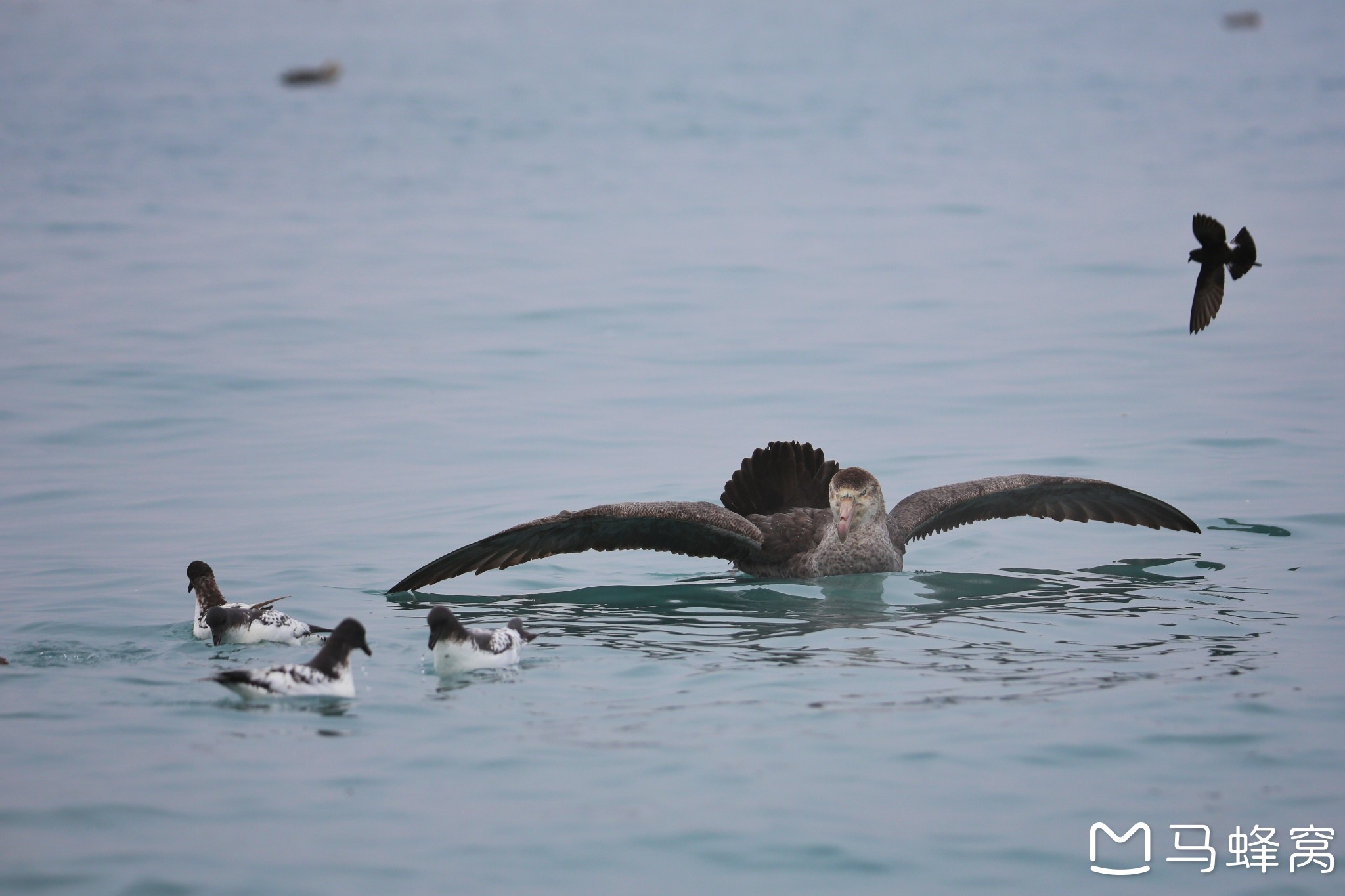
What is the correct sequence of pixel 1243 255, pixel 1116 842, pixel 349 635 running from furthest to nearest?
pixel 1243 255
pixel 349 635
pixel 1116 842

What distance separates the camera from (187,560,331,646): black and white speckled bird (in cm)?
897

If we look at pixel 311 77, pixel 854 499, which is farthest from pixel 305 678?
pixel 311 77

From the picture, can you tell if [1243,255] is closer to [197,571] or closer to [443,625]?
[443,625]

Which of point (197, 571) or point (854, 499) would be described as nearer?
point (197, 571)

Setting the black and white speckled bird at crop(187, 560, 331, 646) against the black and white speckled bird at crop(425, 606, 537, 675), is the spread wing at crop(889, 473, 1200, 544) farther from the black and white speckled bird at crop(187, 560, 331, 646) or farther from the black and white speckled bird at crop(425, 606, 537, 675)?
the black and white speckled bird at crop(187, 560, 331, 646)

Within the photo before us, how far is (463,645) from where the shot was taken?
27.3 feet

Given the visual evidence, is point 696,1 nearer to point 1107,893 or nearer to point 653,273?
point 653,273

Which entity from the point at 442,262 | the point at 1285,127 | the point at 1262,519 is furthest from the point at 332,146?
the point at 1262,519

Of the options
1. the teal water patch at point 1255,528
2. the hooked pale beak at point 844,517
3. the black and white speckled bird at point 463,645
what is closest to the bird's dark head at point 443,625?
the black and white speckled bird at point 463,645

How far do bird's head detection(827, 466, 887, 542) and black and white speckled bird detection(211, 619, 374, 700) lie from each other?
3598mm

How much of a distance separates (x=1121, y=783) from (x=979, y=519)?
4737 mm

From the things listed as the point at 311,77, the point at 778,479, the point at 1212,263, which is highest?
the point at 311,77

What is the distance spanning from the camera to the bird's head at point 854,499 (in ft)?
34.7

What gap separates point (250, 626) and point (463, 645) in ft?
4.71
